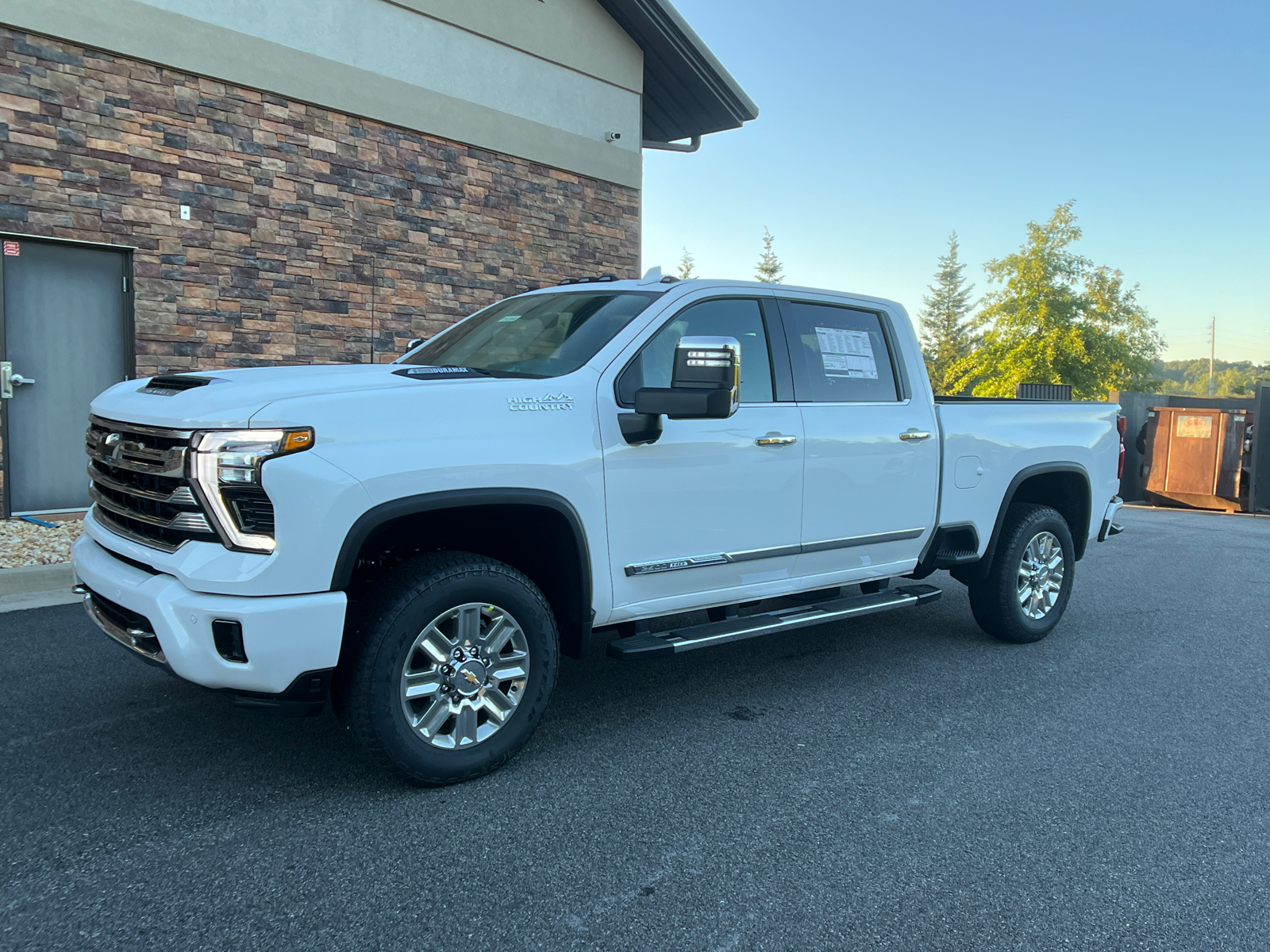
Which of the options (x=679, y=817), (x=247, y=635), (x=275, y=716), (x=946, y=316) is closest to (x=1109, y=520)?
(x=679, y=817)

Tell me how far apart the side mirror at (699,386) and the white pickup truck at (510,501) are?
0.01 m

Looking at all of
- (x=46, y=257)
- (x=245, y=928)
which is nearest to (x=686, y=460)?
(x=245, y=928)

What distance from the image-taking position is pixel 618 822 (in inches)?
125

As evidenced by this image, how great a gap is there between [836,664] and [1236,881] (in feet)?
7.98

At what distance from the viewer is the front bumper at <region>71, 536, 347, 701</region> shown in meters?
2.96

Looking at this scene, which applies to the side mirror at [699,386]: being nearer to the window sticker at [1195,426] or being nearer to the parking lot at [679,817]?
the parking lot at [679,817]

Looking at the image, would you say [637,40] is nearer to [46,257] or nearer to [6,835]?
[46,257]

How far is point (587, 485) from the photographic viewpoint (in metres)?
3.65

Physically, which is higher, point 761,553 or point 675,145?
point 675,145

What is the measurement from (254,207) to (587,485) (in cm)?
750

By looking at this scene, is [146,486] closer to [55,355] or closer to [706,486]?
[706,486]

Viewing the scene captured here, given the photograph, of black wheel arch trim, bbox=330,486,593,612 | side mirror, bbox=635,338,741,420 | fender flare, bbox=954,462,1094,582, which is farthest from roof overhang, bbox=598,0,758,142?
black wheel arch trim, bbox=330,486,593,612

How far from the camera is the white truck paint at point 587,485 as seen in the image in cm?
302

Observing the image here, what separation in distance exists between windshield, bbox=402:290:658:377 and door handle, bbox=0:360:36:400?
217 inches
